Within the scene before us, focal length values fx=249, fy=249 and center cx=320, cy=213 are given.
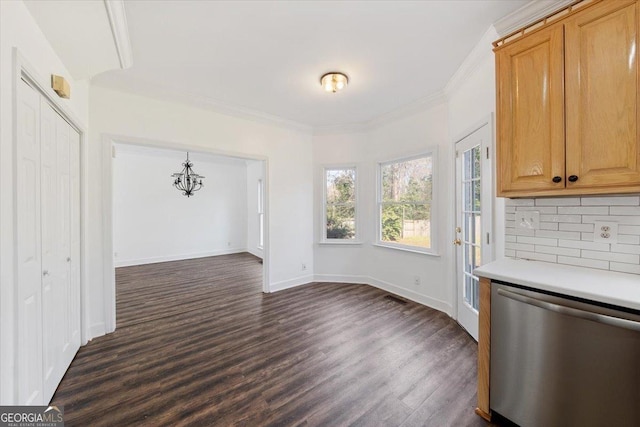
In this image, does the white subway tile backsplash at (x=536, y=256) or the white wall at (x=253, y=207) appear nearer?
the white subway tile backsplash at (x=536, y=256)

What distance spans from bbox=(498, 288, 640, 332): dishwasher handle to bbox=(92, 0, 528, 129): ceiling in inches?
76.7

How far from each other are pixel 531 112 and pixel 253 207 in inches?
268

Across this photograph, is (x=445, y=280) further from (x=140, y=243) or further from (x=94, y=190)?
(x=140, y=243)

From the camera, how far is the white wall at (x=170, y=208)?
5902 mm

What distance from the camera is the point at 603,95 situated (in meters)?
1.35

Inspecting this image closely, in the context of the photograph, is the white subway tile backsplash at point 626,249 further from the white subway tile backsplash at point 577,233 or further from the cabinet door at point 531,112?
the cabinet door at point 531,112

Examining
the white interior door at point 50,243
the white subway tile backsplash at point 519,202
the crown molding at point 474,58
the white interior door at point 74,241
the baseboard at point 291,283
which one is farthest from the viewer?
the baseboard at point 291,283

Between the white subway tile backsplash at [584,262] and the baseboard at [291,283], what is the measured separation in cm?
330

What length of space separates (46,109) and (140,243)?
5.28 m

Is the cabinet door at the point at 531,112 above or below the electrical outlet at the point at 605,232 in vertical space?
above

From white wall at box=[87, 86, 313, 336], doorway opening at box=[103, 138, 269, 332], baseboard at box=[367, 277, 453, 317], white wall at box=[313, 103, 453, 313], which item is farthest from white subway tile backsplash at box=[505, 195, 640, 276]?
doorway opening at box=[103, 138, 269, 332]

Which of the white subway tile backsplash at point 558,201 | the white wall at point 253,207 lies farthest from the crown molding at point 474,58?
the white wall at point 253,207

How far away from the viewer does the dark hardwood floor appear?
5.33ft

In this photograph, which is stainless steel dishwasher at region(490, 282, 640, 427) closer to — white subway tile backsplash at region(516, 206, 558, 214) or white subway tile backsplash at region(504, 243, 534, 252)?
white subway tile backsplash at region(504, 243, 534, 252)
